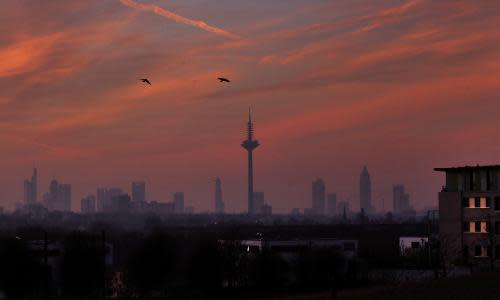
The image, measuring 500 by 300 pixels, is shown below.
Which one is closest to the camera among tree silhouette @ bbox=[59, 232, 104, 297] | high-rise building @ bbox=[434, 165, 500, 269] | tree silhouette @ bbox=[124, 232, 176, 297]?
tree silhouette @ bbox=[59, 232, 104, 297]

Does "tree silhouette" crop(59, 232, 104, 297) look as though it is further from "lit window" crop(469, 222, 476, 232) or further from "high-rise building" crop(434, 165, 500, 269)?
"lit window" crop(469, 222, 476, 232)

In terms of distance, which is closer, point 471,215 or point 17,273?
point 17,273

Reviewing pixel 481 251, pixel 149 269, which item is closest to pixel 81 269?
pixel 149 269

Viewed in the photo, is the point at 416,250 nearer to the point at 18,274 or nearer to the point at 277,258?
the point at 277,258

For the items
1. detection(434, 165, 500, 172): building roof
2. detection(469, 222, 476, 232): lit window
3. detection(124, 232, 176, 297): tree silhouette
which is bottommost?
detection(124, 232, 176, 297): tree silhouette

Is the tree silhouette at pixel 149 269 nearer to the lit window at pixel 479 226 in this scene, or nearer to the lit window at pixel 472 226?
the lit window at pixel 472 226

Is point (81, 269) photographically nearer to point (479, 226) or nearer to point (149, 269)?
point (149, 269)

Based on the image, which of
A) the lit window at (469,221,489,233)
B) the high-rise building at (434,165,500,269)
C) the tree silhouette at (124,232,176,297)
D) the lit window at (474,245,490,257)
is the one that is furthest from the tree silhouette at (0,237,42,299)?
the lit window at (469,221,489,233)

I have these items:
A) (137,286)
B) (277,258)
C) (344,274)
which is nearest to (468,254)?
(344,274)
